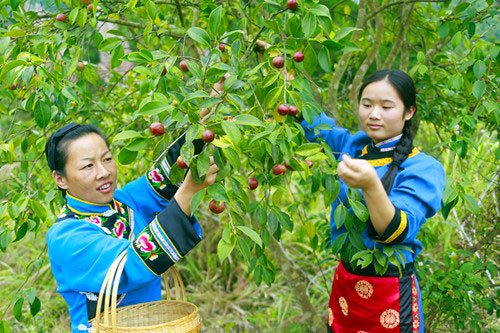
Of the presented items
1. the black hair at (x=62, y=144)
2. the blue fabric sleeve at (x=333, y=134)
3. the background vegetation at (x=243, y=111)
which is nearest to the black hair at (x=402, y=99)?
the background vegetation at (x=243, y=111)

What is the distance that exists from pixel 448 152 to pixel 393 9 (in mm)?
1910

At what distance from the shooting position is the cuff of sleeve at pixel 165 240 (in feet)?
4.20

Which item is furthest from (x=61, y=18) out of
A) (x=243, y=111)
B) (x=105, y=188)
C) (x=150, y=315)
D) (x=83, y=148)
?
(x=150, y=315)

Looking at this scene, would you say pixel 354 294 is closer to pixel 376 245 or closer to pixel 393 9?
pixel 376 245

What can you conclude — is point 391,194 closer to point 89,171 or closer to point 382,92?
point 382,92

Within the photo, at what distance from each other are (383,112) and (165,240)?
876 mm

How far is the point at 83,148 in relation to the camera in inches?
60.5

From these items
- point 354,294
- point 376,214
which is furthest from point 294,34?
point 354,294

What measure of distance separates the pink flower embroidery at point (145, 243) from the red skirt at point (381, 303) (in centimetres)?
79

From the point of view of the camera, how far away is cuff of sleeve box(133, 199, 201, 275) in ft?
4.20

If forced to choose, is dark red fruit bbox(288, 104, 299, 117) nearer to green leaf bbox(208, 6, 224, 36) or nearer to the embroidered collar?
green leaf bbox(208, 6, 224, 36)

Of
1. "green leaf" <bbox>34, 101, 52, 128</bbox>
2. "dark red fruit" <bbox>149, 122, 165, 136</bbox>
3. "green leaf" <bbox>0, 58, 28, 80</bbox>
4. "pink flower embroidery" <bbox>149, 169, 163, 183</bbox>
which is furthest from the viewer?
"pink flower embroidery" <bbox>149, 169, 163, 183</bbox>

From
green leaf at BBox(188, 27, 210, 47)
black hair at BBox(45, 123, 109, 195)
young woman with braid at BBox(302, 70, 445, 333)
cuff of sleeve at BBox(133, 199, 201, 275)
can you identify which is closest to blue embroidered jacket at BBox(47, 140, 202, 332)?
cuff of sleeve at BBox(133, 199, 201, 275)

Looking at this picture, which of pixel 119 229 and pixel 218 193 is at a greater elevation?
pixel 218 193
